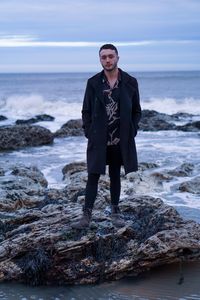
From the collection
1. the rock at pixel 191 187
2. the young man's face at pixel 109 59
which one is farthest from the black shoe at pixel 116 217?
the rock at pixel 191 187

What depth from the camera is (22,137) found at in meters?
18.9

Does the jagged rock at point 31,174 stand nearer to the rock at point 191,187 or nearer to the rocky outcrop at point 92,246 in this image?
the rock at point 191,187

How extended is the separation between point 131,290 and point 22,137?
1377cm

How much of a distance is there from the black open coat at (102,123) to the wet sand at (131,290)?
1.22m

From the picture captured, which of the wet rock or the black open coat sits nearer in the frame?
the black open coat

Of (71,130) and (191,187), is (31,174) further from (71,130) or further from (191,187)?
(71,130)

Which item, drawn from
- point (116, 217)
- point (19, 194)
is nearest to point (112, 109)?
point (116, 217)

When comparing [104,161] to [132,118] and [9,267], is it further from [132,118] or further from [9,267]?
[9,267]

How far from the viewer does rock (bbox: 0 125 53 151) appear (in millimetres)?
18383

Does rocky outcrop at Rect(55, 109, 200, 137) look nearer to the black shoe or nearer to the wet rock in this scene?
the wet rock

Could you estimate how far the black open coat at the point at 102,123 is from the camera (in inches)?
233

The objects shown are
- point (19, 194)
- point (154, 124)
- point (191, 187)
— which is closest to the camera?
point (19, 194)

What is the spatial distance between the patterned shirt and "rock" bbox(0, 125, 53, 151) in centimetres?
1258

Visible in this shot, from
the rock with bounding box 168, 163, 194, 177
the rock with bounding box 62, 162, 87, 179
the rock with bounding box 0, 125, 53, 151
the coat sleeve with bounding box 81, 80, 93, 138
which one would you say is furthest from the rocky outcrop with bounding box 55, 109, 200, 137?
the coat sleeve with bounding box 81, 80, 93, 138
